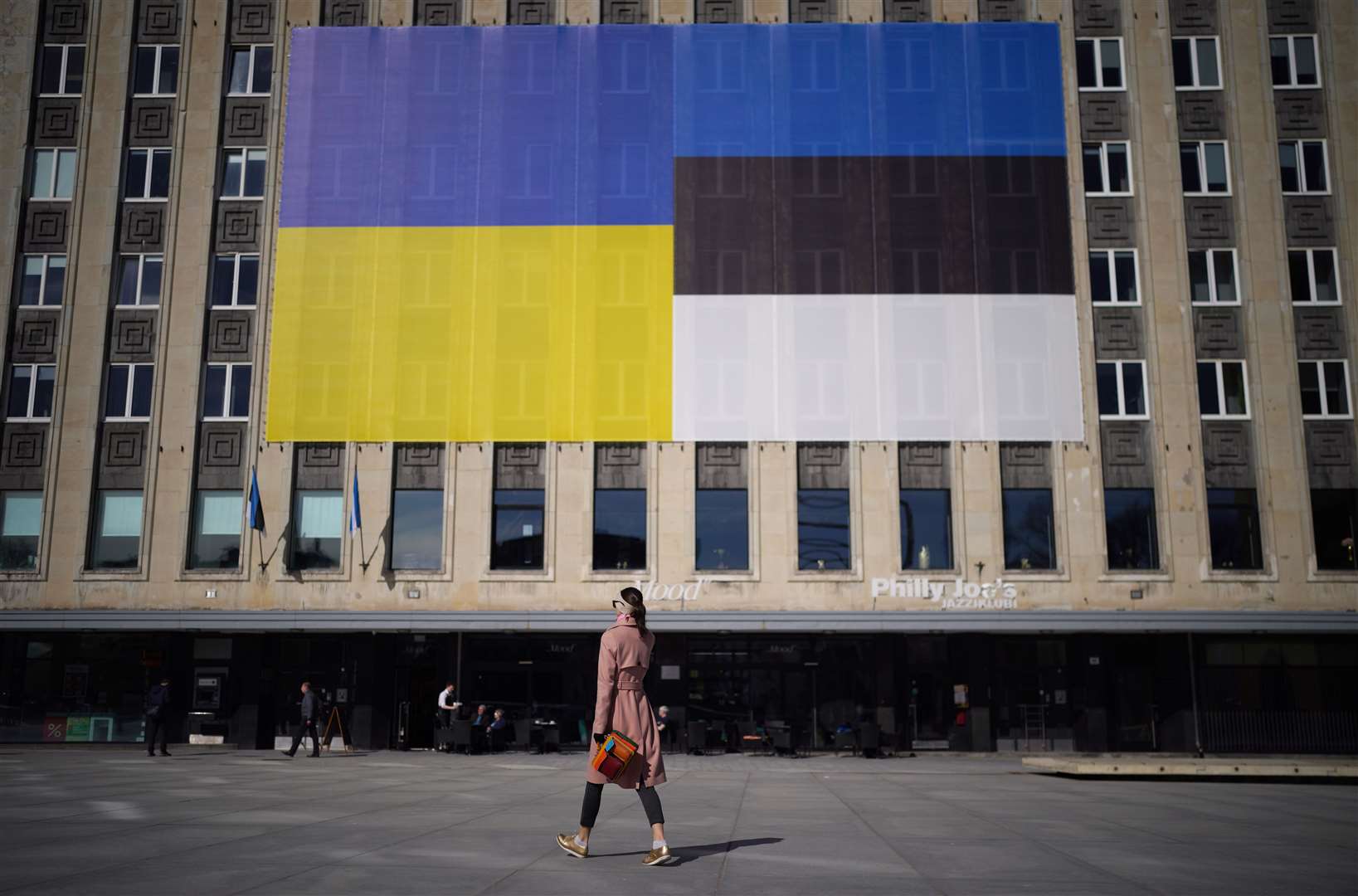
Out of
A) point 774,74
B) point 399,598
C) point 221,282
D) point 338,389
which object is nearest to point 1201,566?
point 774,74

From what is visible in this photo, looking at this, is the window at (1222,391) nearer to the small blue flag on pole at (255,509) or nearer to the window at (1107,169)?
the window at (1107,169)

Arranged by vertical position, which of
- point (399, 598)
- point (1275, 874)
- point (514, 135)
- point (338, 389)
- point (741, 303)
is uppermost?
point (514, 135)

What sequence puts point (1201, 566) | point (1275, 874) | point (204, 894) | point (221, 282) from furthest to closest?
point (221, 282) → point (1201, 566) → point (1275, 874) → point (204, 894)

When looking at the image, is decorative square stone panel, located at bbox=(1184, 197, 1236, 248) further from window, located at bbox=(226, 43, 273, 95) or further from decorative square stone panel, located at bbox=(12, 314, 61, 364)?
decorative square stone panel, located at bbox=(12, 314, 61, 364)

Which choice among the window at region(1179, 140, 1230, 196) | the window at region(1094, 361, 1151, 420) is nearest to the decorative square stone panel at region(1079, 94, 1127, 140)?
the window at region(1179, 140, 1230, 196)

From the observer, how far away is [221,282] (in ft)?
116

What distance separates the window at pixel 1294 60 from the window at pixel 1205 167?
285 centimetres

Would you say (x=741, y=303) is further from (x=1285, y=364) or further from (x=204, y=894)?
(x=204, y=894)

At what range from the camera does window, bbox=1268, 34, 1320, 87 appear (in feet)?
116

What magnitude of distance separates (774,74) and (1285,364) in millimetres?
17096

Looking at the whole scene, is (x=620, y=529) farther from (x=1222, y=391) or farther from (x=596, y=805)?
(x=596, y=805)

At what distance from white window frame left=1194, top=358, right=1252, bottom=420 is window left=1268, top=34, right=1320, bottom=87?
877 centimetres

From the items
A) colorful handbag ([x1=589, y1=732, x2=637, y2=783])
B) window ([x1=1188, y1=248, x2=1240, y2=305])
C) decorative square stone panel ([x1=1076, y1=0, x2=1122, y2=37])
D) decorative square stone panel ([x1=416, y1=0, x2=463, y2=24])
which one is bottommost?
colorful handbag ([x1=589, y1=732, x2=637, y2=783])

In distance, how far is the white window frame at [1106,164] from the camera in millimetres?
34969
